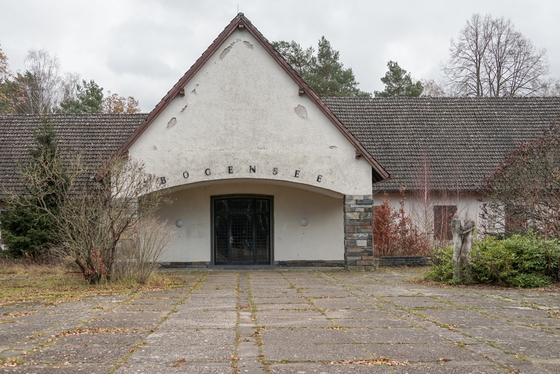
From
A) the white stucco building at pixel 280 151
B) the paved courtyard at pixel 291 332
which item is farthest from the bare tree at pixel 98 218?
the white stucco building at pixel 280 151

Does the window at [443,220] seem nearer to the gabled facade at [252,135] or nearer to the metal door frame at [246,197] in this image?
the gabled facade at [252,135]

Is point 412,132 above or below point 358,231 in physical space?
above

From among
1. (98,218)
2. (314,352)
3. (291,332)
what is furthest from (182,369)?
(98,218)

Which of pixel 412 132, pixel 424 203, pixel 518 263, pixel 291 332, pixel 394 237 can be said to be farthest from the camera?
pixel 412 132

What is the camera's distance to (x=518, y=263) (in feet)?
41.1

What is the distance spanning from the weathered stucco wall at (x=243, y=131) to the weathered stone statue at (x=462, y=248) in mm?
4885

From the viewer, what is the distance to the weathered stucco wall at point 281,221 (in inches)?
771

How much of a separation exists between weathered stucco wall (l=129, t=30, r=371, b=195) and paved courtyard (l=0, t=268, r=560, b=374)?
5650 millimetres

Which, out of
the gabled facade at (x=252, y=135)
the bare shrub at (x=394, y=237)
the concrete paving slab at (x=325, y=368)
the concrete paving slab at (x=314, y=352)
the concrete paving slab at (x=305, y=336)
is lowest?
the concrete paving slab at (x=325, y=368)

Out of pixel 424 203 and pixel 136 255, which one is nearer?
pixel 136 255

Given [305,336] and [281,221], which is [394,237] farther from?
[305,336]

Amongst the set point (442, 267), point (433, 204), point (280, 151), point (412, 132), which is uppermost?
point (412, 132)

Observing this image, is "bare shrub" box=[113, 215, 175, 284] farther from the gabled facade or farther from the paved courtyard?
the gabled facade

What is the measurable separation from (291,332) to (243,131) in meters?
10.3
